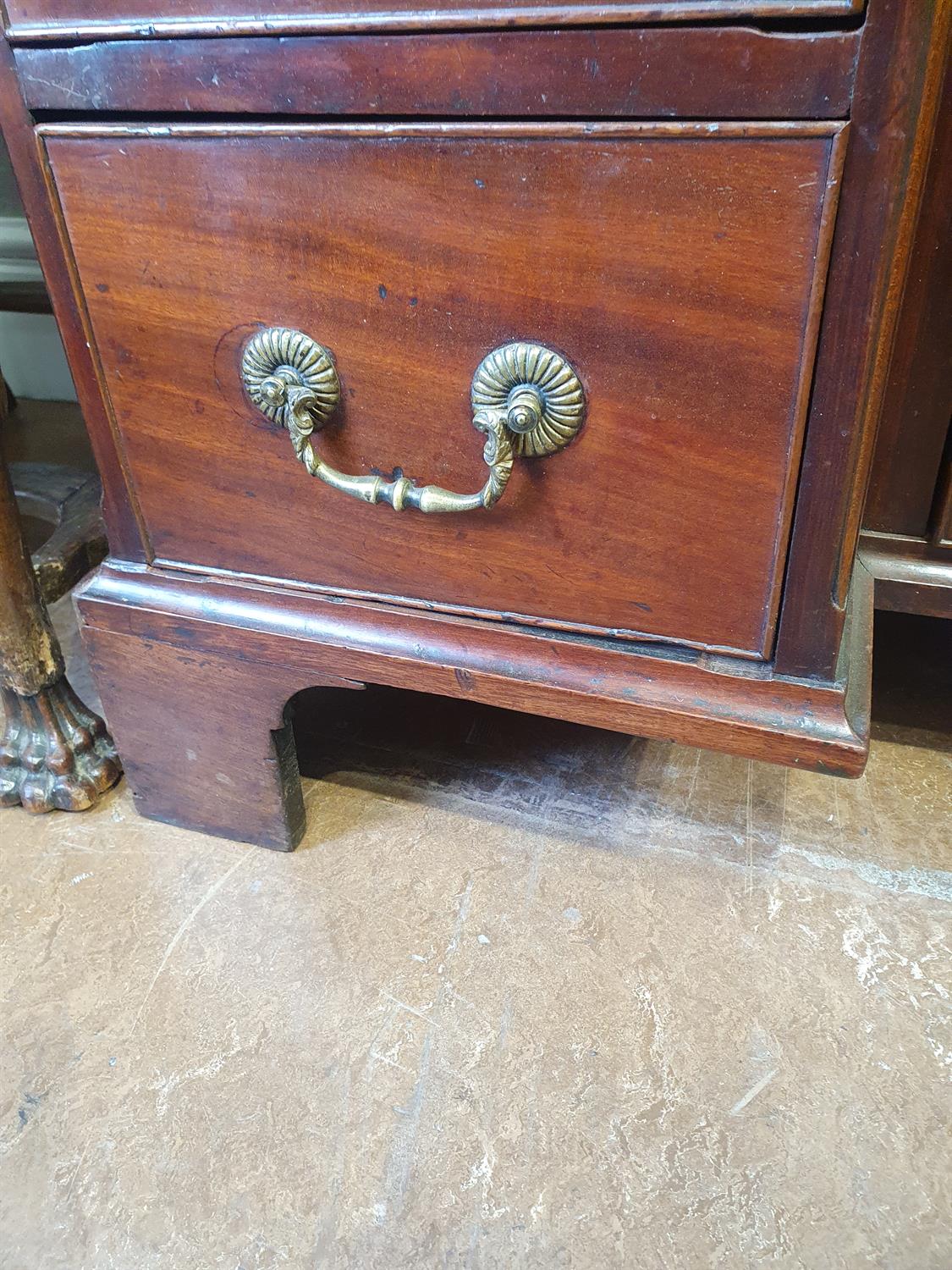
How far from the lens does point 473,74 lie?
0.46 metres

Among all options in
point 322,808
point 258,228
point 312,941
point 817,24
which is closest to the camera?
point 817,24

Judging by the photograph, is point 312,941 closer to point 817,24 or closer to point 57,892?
point 57,892

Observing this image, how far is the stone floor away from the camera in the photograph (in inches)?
20.8

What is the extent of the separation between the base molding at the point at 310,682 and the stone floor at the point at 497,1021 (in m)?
0.07

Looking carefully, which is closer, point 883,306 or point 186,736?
point 883,306

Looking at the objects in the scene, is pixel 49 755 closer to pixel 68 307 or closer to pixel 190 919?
pixel 190 919

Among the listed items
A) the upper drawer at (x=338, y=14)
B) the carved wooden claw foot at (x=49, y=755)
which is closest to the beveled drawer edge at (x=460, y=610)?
the carved wooden claw foot at (x=49, y=755)

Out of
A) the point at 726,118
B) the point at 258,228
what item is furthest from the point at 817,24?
the point at 258,228

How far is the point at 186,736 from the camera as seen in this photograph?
745 millimetres

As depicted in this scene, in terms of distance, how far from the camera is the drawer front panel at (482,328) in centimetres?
47

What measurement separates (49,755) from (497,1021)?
45 centimetres

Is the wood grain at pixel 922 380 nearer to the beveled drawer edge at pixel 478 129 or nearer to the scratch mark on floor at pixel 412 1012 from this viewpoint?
the beveled drawer edge at pixel 478 129

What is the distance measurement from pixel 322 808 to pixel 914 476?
1.80 feet

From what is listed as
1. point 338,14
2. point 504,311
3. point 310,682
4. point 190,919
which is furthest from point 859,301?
point 190,919
